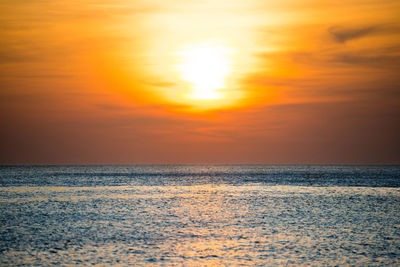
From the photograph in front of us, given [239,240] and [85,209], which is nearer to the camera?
[239,240]

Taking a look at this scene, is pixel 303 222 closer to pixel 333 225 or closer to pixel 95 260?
pixel 333 225

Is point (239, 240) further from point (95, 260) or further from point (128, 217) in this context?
point (128, 217)

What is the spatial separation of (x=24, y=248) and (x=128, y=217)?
14247 millimetres

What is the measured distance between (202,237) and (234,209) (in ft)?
57.6

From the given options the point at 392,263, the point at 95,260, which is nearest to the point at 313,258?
the point at 392,263

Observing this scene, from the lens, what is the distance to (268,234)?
29312mm

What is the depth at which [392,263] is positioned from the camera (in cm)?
2130

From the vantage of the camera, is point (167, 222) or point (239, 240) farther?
point (167, 222)

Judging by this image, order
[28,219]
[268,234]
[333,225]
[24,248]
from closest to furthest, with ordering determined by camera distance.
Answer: [24,248], [268,234], [333,225], [28,219]

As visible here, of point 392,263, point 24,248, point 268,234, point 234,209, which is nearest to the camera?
point 392,263

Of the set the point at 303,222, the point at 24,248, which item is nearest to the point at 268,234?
the point at 303,222

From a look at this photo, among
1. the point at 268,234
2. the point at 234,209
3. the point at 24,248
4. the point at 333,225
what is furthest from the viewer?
the point at 234,209

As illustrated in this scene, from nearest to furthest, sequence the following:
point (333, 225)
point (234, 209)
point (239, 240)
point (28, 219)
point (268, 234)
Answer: point (239, 240) → point (268, 234) → point (333, 225) → point (28, 219) → point (234, 209)

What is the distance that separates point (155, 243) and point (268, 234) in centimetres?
793
